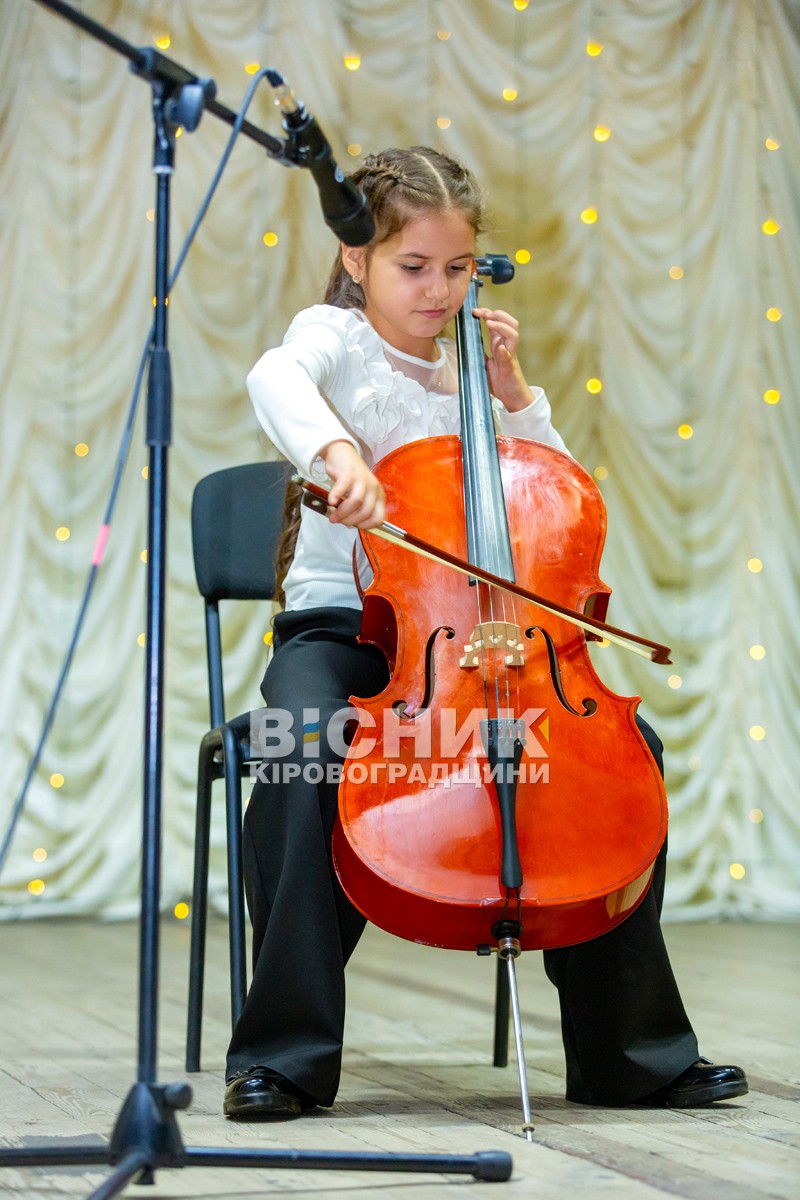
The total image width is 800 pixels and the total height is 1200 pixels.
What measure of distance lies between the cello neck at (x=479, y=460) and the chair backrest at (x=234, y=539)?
381 millimetres

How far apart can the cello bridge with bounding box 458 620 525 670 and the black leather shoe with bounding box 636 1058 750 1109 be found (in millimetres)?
460

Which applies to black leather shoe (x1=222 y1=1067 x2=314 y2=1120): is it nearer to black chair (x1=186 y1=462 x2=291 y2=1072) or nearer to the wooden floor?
the wooden floor

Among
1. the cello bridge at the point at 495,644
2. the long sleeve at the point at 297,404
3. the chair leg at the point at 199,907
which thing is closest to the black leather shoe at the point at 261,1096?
the chair leg at the point at 199,907

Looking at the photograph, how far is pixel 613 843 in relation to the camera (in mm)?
1209

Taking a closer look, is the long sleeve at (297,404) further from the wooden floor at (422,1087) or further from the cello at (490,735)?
the wooden floor at (422,1087)

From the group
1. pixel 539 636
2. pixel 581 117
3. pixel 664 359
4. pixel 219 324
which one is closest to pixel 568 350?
pixel 664 359

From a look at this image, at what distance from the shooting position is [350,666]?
148cm

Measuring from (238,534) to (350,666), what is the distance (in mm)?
437

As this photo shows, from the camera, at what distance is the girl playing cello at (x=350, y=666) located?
1289mm

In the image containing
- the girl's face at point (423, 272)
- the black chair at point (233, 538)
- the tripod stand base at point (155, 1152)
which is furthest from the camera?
the black chair at point (233, 538)

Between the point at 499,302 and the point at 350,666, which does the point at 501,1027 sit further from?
the point at 499,302

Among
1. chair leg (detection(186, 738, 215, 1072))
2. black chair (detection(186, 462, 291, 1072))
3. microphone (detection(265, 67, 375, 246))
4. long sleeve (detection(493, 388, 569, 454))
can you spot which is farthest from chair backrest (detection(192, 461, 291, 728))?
microphone (detection(265, 67, 375, 246))

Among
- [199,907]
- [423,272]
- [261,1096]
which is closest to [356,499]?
[423,272]

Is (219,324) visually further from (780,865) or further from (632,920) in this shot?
(632,920)
